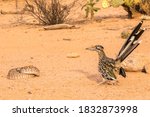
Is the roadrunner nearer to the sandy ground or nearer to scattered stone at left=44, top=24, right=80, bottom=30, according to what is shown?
the sandy ground

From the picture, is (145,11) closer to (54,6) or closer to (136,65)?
(54,6)

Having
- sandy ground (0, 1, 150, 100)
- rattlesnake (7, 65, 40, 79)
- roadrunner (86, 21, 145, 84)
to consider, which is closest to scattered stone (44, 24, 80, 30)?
sandy ground (0, 1, 150, 100)

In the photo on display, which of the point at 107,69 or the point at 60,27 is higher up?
the point at 107,69

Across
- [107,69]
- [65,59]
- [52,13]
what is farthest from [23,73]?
[52,13]

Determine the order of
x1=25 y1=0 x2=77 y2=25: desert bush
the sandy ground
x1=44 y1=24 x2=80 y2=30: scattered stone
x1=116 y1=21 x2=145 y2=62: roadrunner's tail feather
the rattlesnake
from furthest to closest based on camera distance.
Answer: x1=25 y1=0 x2=77 y2=25: desert bush < x1=44 y1=24 x2=80 y2=30: scattered stone < the rattlesnake < x1=116 y1=21 x2=145 y2=62: roadrunner's tail feather < the sandy ground

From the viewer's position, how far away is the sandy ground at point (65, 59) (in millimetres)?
6828

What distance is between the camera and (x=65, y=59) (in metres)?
8.80

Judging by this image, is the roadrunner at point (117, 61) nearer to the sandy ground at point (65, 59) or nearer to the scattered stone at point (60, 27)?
the sandy ground at point (65, 59)

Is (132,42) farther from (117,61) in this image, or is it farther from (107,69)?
(107,69)

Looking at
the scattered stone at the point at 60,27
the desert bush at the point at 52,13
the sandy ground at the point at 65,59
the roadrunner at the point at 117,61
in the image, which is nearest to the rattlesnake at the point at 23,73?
the sandy ground at the point at 65,59

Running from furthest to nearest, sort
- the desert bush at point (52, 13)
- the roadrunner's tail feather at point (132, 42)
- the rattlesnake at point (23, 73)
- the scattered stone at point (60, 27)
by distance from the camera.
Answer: the desert bush at point (52, 13) < the scattered stone at point (60, 27) < the rattlesnake at point (23, 73) < the roadrunner's tail feather at point (132, 42)

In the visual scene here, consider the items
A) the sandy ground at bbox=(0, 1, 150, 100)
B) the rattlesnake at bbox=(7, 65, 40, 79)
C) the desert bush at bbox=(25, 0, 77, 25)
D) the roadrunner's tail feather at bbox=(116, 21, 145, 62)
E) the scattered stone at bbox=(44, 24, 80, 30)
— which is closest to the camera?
the sandy ground at bbox=(0, 1, 150, 100)

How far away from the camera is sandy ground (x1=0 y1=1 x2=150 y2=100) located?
6.83m

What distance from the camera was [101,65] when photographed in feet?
23.2
